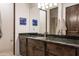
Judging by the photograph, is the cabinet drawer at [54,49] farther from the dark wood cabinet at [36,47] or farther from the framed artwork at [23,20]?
the framed artwork at [23,20]

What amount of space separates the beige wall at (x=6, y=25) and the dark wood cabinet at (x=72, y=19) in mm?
847

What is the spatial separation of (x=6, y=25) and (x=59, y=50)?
77cm

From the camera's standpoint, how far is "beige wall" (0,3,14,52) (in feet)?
5.28

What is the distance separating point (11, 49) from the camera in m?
1.66

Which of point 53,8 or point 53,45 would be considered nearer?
point 53,45

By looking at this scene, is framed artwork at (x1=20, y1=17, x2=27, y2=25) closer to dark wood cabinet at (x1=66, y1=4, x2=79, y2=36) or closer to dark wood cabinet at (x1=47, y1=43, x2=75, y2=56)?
dark wood cabinet at (x1=47, y1=43, x2=75, y2=56)

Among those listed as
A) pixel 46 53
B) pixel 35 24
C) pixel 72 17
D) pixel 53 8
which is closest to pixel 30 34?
pixel 35 24

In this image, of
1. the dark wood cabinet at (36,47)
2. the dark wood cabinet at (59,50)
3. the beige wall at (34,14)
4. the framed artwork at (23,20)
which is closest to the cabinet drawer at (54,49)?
the dark wood cabinet at (59,50)

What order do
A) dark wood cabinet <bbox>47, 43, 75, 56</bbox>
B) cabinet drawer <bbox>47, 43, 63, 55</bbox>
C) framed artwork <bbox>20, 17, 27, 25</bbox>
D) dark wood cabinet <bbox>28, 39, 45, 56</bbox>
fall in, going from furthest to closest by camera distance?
dark wood cabinet <bbox>28, 39, 45, 56</bbox>, framed artwork <bbox>20, 17, 27, 25</bbox>, cabinet drawer <bbox>47, 43, 63, 55</bbox>, dark wood cabinet <bbox>47, 43, 75, 56</bbox>

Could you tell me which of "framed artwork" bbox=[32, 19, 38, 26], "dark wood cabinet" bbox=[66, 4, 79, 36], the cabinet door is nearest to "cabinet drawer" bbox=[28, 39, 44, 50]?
the cabinet door

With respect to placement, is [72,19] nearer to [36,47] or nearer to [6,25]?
[36,47]

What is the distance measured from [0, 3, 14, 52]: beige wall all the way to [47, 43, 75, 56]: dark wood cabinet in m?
0.57

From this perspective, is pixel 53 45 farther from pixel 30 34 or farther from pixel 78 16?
pixel 78 16

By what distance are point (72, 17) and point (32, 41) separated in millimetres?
753
